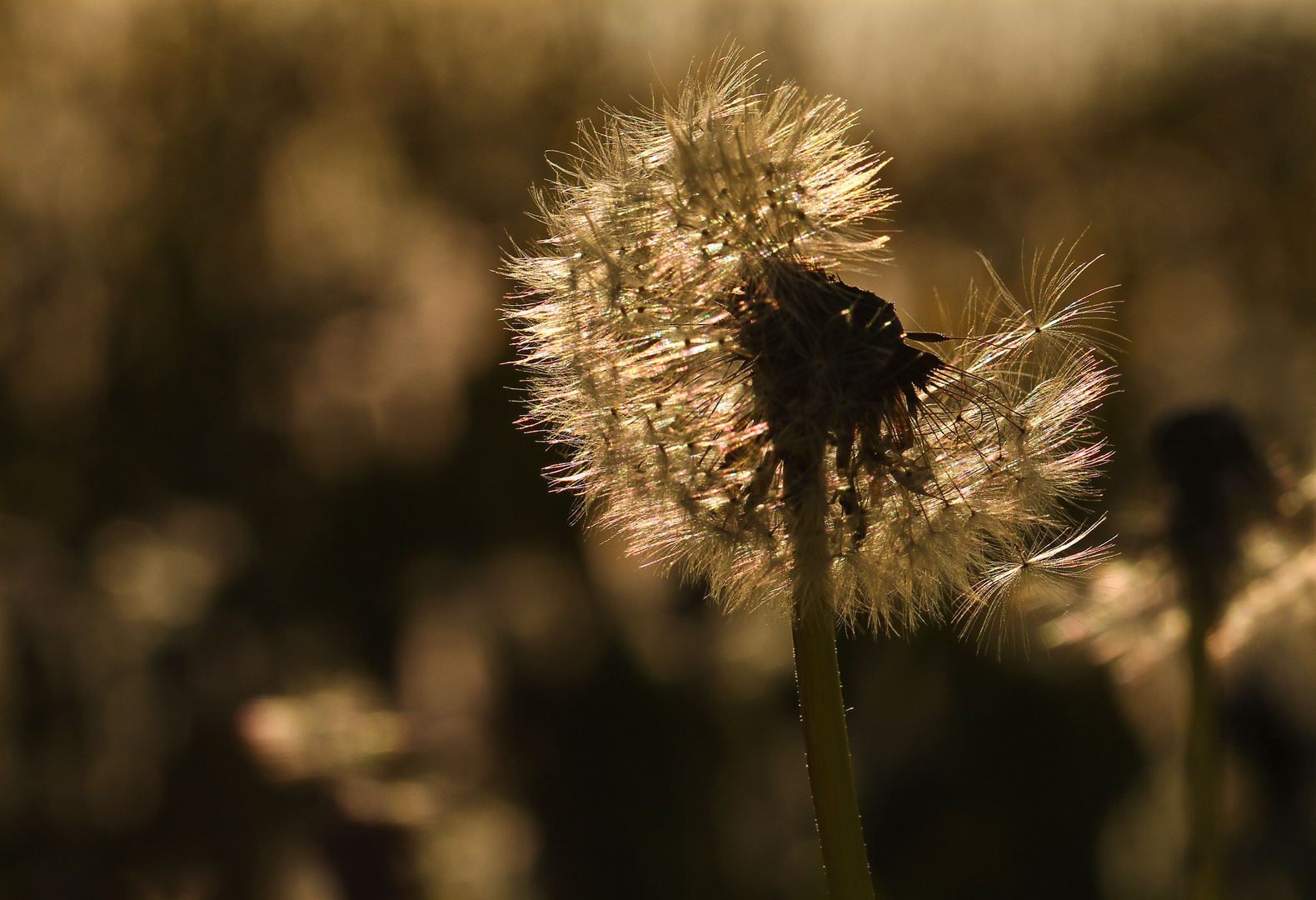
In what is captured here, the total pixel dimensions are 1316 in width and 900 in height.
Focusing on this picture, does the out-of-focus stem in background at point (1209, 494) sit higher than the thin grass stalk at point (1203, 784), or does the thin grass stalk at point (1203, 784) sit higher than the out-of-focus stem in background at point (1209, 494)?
the out-of-focus stem in background at point (1209, 494)

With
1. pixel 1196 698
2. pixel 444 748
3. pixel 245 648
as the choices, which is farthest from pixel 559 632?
pixel 1196 698

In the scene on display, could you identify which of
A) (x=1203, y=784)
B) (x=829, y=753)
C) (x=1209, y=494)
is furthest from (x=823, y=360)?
(x=1209, y=494)

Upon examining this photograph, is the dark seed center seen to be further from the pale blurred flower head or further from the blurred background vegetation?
the blurred background vegetation

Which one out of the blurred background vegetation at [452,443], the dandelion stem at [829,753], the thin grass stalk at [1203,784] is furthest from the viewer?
the blurred background vegetation at [452,443]

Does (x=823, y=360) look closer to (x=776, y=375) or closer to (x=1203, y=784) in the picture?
(x=776, y=375)

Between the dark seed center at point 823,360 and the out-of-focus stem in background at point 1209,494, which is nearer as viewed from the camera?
the dark seed center at point 823,360

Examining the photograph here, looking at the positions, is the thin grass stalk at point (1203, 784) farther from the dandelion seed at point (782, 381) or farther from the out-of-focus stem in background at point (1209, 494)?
Answer: the dandelion seed at point (782, 381)

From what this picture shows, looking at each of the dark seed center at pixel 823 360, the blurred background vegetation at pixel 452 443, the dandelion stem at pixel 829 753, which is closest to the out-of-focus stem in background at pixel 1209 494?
the dark seed center at pixel 823 360
